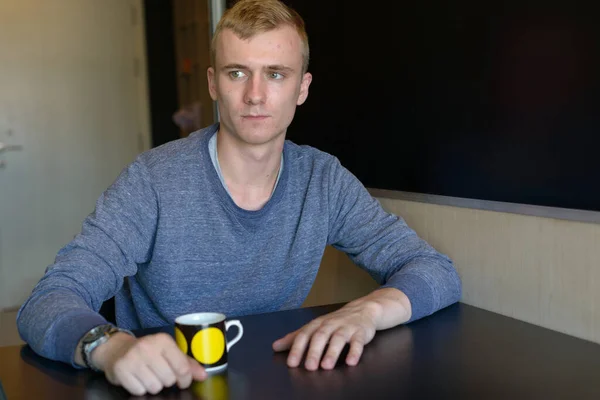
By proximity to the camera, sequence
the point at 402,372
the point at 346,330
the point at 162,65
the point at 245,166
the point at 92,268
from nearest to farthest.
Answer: the point at 402,372 → the point at 346,330 → the point at 92,268 → the point at 245,166 → the point at 162,65

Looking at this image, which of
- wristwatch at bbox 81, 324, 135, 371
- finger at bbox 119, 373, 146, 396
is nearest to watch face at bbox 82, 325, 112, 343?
wristwatch at bbox 81, 324, 135, 371

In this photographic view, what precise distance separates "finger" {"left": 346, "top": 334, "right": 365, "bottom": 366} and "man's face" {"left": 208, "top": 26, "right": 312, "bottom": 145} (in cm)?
55

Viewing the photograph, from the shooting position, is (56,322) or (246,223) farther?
(246,223)

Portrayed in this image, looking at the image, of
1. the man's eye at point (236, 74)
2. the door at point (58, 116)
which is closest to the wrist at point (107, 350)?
the man's eye at point (236, 74)

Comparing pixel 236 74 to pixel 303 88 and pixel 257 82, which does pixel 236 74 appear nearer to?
pixel 257 82

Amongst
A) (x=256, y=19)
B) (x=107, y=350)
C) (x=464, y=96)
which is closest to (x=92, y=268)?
(x=107, y=350)

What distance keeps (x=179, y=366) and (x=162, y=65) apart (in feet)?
12.5

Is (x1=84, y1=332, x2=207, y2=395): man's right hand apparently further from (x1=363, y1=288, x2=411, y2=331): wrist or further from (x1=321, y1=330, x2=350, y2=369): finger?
(x1=363, y1=288, x2=411, y2=331): wrist

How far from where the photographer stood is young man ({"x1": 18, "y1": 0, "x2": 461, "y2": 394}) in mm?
1277

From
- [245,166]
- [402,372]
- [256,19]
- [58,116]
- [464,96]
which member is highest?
[256,19]

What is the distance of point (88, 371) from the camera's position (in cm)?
99

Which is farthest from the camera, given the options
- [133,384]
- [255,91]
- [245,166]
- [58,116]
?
[58,116]

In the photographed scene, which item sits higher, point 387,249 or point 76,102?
point 76,102

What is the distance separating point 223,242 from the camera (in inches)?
56.7
